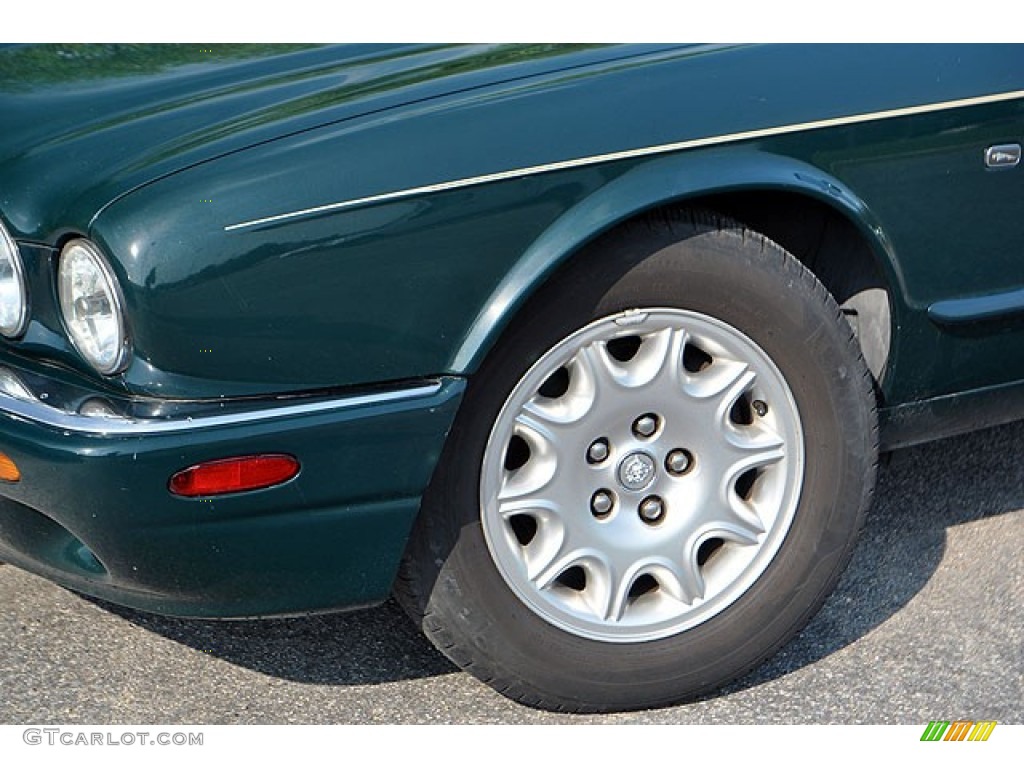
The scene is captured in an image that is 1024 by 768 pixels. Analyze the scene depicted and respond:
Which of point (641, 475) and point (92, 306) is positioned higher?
point (92, 306)

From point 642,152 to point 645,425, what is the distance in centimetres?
48

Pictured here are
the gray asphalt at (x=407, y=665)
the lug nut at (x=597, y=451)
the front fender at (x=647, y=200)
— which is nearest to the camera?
the front fender at (x=647, y=200)

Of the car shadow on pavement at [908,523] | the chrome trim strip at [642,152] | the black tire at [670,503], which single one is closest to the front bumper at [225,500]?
the black tire at [670,503]

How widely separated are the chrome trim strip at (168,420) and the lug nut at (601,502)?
0.42 m

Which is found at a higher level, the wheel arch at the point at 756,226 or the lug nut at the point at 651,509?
the wheel arch at the point at 756,226

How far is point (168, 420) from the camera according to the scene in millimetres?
2350

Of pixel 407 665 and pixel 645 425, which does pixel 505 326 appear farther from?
pixel 407 665

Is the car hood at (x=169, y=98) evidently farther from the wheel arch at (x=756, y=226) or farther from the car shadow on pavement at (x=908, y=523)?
the car shadow on pavement at (x=908, y=523)

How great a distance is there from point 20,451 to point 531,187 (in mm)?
883

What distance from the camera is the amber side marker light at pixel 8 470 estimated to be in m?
2.43

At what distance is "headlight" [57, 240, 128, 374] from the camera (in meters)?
2.37

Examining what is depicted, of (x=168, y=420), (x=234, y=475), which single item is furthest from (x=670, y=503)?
(x=168, y=420)
